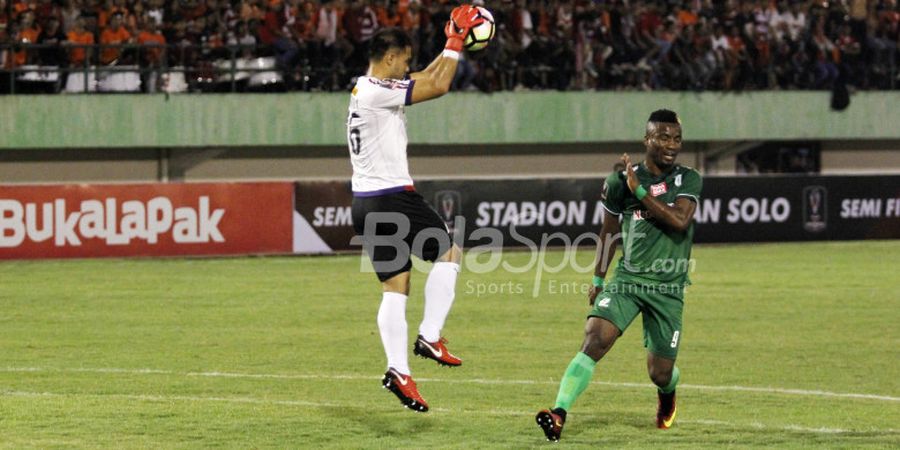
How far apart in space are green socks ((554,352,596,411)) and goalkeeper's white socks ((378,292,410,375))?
3.41 ft

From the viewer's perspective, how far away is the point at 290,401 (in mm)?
11250

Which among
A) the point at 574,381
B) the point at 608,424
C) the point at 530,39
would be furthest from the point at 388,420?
the point at 530,39

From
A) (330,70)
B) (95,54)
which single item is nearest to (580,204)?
(330,70)

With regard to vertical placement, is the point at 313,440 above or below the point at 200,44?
below

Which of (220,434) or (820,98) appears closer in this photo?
(220,434)

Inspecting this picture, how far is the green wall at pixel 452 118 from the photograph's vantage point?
2931 centimetres

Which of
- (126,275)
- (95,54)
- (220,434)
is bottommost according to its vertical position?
(126,275)

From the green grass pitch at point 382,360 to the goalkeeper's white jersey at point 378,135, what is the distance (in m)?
1.66

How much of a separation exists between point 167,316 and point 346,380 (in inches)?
237

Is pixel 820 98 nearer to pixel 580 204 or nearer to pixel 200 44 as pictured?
pixel 580 204

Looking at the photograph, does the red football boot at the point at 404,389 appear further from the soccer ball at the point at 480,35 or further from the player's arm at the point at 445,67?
the soccer ball at the point at 480,35

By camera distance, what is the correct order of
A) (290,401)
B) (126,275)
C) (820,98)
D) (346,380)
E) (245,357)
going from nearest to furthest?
1. (290,401)
2. (346,380)
3. (245,357)
4. (126,275)
5. (820,98)

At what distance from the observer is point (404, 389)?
892 cm

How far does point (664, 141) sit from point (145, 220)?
18.3 m
